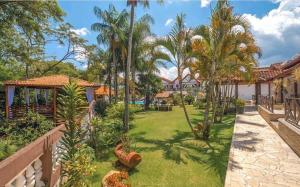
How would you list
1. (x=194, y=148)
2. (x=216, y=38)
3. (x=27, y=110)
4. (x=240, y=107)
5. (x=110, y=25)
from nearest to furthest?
(x=194, y=148)
(x=216, y=38)
(x=27, y=110)
(x=240, y=107)
(x=110, y=25)

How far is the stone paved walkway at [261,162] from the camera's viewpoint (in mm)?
6953

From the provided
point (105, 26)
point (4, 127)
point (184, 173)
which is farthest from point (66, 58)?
point (184, 173)

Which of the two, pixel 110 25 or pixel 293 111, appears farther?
pixel 110 25

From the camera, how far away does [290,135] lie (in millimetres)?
10203

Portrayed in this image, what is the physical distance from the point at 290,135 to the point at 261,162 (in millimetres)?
2418

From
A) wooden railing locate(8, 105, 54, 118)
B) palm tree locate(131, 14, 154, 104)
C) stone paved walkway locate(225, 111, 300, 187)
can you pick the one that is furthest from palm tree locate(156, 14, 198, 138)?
palm tree locate(131, 14, 154, 104)

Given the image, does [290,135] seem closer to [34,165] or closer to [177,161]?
[177,161]

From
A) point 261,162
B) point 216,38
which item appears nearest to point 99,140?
point 261,162

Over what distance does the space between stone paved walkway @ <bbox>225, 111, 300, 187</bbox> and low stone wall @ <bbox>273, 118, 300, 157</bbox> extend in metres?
0.19

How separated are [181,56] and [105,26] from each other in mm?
15677

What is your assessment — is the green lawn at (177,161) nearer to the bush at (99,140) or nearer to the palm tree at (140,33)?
the bush at (99,140)

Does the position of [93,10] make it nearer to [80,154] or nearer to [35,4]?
[35,4]

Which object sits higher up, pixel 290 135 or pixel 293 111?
pixel 293 111

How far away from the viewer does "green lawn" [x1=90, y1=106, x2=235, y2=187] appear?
7.16m
